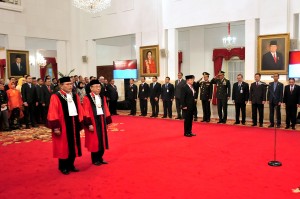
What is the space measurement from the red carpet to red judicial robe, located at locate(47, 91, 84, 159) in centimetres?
40

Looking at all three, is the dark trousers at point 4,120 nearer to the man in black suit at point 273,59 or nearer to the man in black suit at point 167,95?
the man in black suit at point 167,95

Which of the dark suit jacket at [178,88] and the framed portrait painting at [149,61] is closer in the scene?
the dark suit jacket at [178,88]

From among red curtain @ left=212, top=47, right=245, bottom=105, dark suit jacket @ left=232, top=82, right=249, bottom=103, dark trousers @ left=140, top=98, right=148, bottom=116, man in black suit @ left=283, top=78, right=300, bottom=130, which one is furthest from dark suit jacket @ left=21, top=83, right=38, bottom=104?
red curtain @ left=212, top=47, right=245, bottom=105

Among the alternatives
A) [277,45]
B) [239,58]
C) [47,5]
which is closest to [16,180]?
[277,45]

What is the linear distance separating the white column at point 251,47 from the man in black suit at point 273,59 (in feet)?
1.49

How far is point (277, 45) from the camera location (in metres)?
10.1

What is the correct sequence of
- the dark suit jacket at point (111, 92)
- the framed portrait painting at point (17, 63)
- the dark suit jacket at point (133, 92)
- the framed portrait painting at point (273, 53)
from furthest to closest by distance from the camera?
the framed portrait painting at point (17, 63)
the dark suit jacket at point (111, 92)
the dark suit jacket at point (133, 92)
the framed portrait painting at point (273, 53)

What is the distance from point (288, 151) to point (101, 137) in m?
3.80

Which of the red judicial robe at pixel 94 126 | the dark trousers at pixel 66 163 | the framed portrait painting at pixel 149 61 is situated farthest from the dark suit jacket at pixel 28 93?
the dark trousers at pixel 66 163

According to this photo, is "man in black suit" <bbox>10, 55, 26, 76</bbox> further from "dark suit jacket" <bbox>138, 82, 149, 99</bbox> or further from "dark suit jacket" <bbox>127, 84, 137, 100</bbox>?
"dark suit jacket" <bbox>138, 82, 149, 99</bbox>

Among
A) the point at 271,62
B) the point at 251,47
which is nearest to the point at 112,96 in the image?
the point at 251,47

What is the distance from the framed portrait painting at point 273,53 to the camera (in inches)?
394

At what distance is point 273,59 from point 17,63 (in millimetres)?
10464

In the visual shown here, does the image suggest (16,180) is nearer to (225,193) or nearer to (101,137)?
(101,137)
